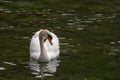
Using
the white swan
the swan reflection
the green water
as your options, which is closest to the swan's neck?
the white swan

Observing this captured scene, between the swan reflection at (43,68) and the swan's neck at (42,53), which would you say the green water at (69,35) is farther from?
the swan's neck at (42,53)

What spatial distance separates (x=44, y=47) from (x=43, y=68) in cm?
199

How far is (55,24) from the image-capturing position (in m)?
30.8

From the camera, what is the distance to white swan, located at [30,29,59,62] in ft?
80.9

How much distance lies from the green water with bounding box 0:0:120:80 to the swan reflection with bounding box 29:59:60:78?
0.22m

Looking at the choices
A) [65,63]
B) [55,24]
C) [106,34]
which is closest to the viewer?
[65,63]

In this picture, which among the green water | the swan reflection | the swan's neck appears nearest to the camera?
the swan reflection

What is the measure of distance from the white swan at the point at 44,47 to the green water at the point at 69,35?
37cm

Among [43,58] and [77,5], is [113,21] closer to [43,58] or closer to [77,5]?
[77,5]

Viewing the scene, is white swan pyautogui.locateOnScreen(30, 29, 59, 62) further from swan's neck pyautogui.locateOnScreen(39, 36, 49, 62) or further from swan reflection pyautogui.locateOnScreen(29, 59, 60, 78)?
swan reflection pyautogui.locateOnScreen(29, 59, 60, 78)

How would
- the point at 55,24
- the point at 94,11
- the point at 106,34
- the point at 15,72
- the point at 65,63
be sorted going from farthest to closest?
the point at 94,11
the point at 55,24
the point at 106,34
the point at 65,63
the point at 15,72

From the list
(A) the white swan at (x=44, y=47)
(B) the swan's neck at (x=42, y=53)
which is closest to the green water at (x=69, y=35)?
(A) the white swan at (x=44, y=47)

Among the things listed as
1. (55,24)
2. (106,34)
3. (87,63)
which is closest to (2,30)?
(55,24)

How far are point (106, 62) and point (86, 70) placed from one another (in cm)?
146
